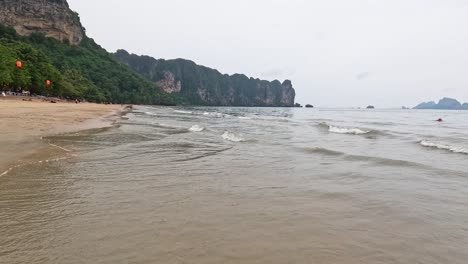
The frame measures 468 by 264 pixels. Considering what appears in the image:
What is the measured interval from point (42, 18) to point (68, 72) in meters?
47.3

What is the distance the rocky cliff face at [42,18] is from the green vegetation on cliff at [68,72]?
338 centimetres

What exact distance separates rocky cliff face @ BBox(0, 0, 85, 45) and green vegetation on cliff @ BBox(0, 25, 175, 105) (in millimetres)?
3381

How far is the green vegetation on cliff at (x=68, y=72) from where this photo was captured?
57419 mm

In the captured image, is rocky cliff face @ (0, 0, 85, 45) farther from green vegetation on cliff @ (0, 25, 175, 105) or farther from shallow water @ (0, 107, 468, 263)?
shallow water @ (0, 107, 468, 263)

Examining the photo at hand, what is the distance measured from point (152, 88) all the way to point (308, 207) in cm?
15781

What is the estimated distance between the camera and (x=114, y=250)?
368cm

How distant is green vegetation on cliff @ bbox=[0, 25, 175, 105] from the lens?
188ft

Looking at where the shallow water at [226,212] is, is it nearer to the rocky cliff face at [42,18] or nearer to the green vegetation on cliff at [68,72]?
the green vegetation on cliff at [68,72]

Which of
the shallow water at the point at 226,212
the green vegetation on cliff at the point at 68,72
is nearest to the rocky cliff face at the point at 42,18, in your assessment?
the green vegetation on cliff at the point at 68,72

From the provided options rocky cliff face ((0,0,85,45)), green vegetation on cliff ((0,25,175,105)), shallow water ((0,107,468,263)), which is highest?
rocky cliff face ((0,0,85,45))

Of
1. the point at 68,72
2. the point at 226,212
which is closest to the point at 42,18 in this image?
the point at 68,72

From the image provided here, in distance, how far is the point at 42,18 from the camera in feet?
383

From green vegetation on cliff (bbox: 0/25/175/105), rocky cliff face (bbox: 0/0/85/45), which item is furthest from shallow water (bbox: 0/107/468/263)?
rocky cliff face (bbox: 0/0/85/45)

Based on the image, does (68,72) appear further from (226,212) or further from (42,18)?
(226,212)
